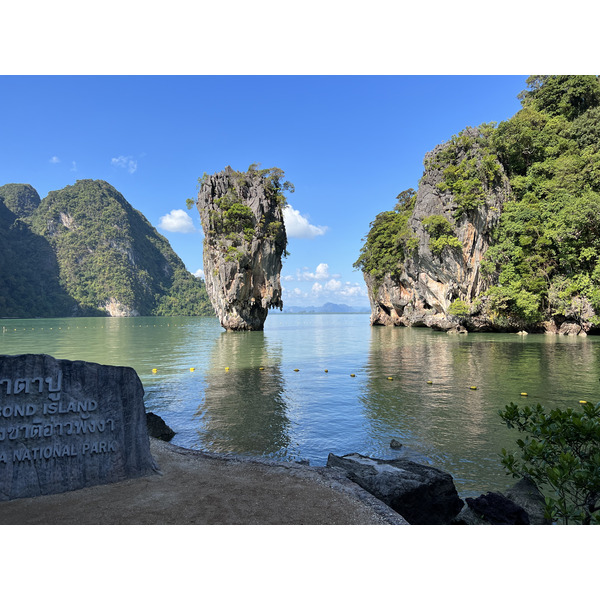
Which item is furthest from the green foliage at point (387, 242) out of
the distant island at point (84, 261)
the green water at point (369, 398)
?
the distant island at point (84, 261)

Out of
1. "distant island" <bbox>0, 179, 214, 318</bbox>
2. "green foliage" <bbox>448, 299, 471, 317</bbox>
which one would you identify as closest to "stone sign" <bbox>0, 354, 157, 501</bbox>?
"green foliage" <bbox>448, 299, 471, 317</bbox>

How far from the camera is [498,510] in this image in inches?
211

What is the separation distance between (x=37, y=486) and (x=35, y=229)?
525 feet

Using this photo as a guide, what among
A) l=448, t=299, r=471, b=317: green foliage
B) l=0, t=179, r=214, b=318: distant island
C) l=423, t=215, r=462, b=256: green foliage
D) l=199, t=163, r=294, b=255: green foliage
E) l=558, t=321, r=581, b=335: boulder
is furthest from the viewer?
l=0, t=179, r=214, b=318: distant island

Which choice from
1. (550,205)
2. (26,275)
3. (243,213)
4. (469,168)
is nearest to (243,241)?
(243,213)

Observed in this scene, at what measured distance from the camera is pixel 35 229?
13462cm

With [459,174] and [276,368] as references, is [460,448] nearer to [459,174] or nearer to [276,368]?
[276,368]

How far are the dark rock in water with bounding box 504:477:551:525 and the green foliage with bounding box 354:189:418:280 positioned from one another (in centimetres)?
4215

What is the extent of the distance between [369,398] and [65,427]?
10.0 meters

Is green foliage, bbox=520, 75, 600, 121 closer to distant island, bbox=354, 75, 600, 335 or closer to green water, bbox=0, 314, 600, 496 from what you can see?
distant island, bbox=354, 75, 600, 335

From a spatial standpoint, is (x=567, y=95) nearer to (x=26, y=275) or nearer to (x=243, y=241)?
(x=243, y=241)

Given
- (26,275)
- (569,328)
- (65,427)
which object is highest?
(26,275)

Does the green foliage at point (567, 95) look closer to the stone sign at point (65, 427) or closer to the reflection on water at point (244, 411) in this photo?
the reflection on water at point (244, 411)

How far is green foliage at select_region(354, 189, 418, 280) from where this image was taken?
49.9 meters
